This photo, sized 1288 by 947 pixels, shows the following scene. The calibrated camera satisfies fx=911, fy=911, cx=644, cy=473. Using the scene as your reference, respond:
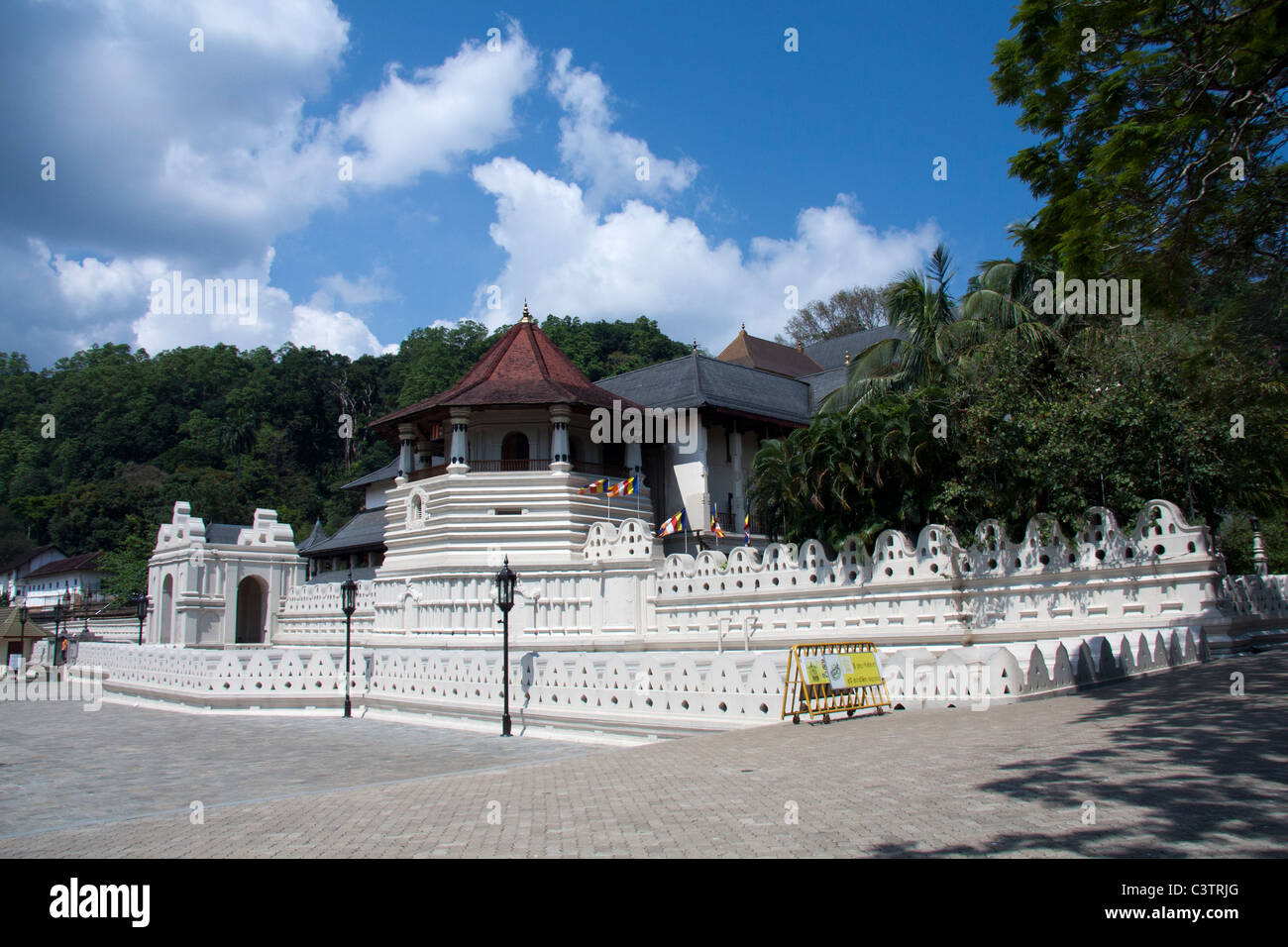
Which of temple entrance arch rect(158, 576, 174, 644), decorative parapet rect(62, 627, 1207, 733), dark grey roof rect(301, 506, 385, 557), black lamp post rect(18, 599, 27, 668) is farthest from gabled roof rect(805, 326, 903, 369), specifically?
black lamp post rect(18, 599, 27, 668)

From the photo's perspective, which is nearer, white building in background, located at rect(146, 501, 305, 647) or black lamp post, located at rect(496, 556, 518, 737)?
black lamp post, located at rect(496, 556, 518, 737)

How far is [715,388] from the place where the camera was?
3544 cm

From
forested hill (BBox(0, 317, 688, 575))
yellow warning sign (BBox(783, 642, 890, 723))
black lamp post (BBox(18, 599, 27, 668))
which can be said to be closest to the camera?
yellow warning sign (BBox(783, 642, 890, 723))

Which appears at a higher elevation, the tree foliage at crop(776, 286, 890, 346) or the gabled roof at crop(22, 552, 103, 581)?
the tree foliage at crop(776, 286, 890, 346)

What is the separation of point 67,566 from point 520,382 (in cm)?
6138

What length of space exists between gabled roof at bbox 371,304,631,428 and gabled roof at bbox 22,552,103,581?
52.1 meters

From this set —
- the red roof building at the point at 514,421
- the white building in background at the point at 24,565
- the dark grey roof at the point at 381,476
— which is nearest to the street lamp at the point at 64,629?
the dark grey roof at the point at 381,476

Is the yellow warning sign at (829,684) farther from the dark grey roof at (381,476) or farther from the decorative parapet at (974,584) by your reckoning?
the dark grey roof at (381,476)

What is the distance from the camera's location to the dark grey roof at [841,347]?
51.2m

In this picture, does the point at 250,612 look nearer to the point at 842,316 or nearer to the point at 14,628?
the point at 14,628

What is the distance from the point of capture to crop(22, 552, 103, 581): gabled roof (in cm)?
7341

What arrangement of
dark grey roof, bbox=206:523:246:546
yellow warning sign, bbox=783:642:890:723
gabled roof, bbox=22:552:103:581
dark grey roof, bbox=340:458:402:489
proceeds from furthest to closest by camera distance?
gabled roof, bbox=22:552:103:581 < dark grey roof, bbox=340:458:402:489 < dark grey roof, bbox=206:523:246:546 < yellow warning sign, bbox=783:642:890:723

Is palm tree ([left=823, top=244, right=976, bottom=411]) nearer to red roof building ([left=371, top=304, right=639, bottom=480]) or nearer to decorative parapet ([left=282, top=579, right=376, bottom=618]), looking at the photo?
red roof building ([left=371, top=304, right=639, bottom=480])

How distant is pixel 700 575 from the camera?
931 inches
